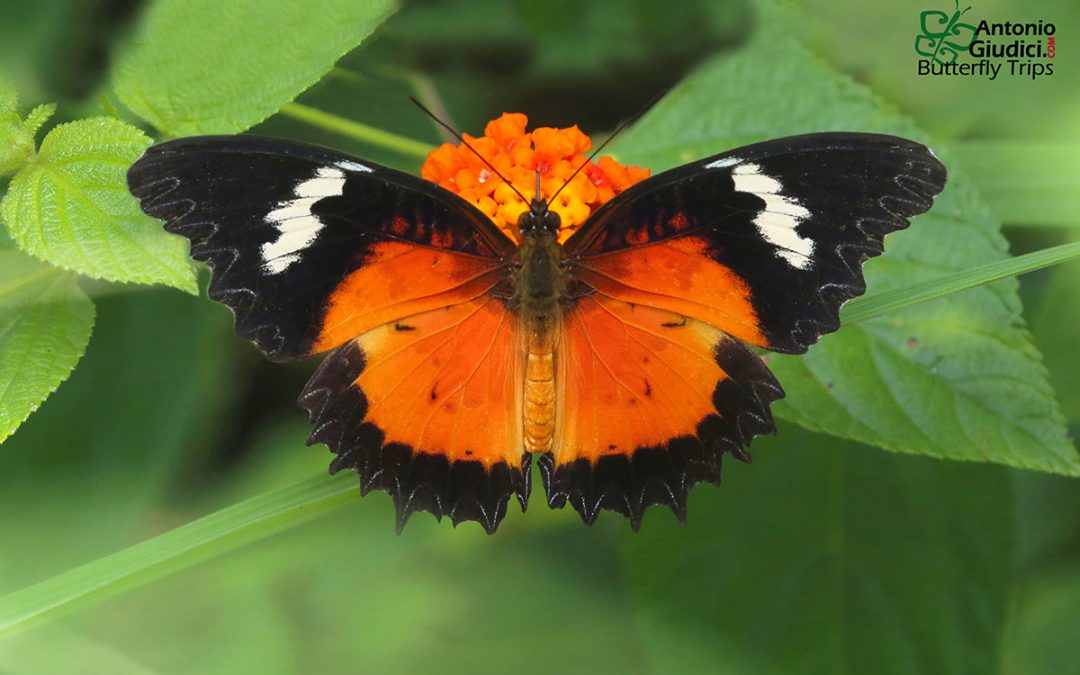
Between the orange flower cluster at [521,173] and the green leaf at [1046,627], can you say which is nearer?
the orange flower cluster at [521,173]

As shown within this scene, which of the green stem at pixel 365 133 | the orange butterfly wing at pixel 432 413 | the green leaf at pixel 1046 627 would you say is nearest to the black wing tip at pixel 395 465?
the orange butterfly wing at pixel 432 413

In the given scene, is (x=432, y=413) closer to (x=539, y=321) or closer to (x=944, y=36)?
(x=539, y=321)

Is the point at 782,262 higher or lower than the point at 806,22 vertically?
lower

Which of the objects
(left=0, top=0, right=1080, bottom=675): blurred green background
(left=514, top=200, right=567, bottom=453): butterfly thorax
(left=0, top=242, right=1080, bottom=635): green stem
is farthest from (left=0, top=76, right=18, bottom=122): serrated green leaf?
(left=514, top=200, right=567, bottom=453): butterfly thorax

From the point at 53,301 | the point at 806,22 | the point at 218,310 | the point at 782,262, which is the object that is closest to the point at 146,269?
the point at 53,301

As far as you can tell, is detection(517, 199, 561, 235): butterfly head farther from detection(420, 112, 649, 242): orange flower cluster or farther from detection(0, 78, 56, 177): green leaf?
detection(0, 78, 56, 177): green leaf

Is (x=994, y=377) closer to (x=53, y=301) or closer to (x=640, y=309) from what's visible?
(x=640, y=309)

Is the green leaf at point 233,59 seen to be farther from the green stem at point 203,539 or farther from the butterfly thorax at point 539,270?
the green stem at point 203,539
